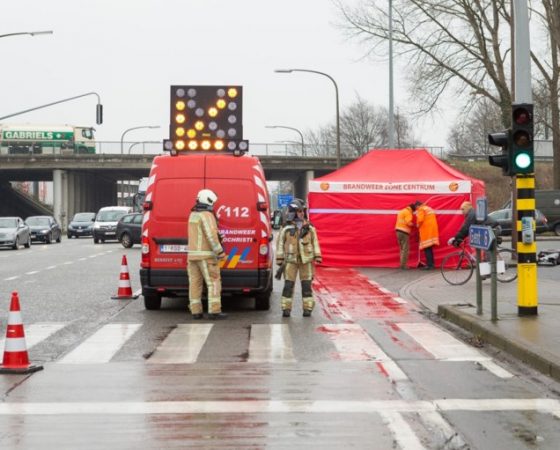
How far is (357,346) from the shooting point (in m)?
9.93

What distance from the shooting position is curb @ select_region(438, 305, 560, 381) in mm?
8094

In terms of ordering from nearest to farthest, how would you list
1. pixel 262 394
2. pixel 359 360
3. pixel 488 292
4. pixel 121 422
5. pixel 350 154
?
pixel 121 422 → pixel 262 394 → pixel 359 360 → pixel 488 292 → pixel 350 154

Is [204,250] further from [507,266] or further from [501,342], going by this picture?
[507,266]

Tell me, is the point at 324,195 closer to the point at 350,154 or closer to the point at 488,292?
the point at 488,292

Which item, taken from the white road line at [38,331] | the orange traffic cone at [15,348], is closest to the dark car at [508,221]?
the white road line at [38,331]

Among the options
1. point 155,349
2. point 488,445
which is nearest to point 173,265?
point 155,349

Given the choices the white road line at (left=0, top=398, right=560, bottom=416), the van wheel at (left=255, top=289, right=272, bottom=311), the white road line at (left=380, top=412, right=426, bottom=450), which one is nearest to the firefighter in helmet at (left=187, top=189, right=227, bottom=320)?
the van wheel at (left=255, top=289, right=272, bottom=311)

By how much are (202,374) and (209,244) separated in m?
4.15

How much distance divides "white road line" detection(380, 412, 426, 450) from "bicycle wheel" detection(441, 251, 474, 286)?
11078 mm

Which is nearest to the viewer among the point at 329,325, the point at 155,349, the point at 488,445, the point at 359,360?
the point at 488,445

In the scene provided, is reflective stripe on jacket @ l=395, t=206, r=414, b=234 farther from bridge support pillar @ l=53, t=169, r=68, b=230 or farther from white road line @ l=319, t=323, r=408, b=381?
bridge support pillar @ l=53, t=169, r=68, b=230

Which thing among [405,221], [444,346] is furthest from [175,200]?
[405,221]

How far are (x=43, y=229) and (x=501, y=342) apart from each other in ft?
118

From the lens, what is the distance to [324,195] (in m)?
23.4
